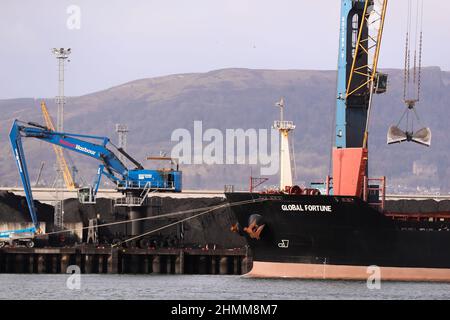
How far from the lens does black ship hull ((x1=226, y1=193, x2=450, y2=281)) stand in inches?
2372

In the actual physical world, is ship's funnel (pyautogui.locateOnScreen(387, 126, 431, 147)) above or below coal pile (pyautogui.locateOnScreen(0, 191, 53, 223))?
above

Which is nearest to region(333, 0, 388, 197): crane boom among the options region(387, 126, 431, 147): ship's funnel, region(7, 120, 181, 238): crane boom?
region(387, 126, 431, 147): ship's funnel

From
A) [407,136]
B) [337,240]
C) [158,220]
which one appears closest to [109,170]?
[158,220]

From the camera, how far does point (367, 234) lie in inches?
2377

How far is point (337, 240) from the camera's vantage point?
60.4m

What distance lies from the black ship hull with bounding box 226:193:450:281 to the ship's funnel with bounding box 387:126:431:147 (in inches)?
264

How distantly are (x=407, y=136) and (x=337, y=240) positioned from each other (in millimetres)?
9634

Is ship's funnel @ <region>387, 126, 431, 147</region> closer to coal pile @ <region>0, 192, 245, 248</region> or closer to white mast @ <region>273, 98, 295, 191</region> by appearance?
white mast @ <region>273, 98, 295, 191</region>

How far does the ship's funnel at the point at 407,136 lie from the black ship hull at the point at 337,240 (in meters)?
6.71

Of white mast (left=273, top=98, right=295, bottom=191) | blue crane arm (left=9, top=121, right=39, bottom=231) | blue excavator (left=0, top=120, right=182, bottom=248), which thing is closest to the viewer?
blue crane arm (left=9, top=121, right=39, bottom=231)
